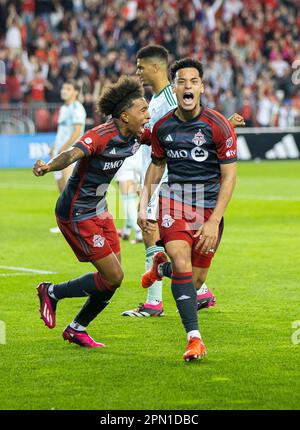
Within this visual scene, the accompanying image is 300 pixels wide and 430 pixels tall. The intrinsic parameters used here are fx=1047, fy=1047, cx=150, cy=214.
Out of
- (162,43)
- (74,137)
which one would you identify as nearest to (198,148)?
(74,137)

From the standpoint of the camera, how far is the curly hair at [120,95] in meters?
8.18

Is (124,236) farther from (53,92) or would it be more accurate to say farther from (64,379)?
(53,92)

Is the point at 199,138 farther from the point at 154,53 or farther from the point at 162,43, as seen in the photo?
the point at 162,43

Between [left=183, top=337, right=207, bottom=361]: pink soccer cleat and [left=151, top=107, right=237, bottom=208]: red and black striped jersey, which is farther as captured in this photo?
[left=151, top=107, right=237, bottom=208]: red and black striped jersey

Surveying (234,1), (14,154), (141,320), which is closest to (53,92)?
(14,154)

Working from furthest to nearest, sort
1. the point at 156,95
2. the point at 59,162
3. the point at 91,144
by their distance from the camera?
the point at 156,95 → the point at 91,144 → the point at 59,162

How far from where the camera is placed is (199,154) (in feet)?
26.7

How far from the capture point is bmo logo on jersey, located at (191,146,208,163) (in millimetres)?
8117

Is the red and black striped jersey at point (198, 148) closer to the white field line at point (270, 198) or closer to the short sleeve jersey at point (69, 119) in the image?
the short sleeve jersey at point (69, 119)

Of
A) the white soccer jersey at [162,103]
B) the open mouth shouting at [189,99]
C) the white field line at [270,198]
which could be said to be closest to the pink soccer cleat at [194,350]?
the open mouth shouting at [189,99]

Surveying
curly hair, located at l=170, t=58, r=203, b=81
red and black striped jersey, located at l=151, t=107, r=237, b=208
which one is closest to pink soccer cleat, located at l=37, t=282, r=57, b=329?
red and black striped jersey, located at l=151, t=107, r=237, b=208

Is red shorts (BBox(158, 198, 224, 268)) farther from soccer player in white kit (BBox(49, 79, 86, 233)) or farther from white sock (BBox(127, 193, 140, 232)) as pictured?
soccer player in white kit (BBox(49, 79, 86, 233))

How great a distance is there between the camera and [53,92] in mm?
31016

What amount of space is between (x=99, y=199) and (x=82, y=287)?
28.0 inches
